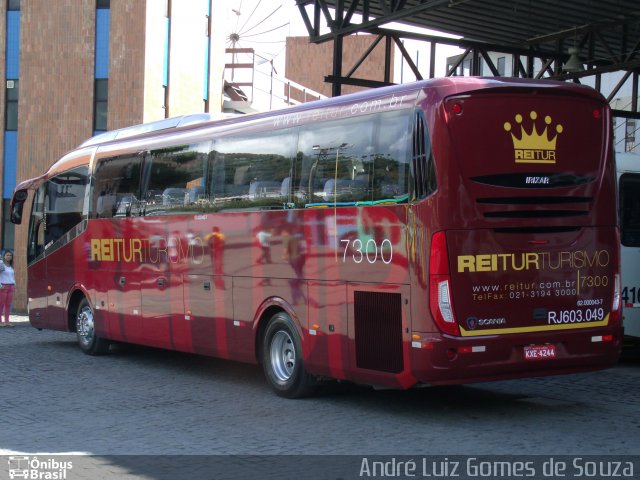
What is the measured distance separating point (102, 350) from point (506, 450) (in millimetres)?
9766

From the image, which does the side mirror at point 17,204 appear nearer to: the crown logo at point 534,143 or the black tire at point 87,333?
the black tire at point 87,333

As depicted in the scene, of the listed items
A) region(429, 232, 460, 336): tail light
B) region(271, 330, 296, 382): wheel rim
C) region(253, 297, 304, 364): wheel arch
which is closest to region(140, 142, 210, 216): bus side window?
region(253, 297, 304, 364): wheel arch

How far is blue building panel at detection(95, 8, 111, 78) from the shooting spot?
31.2 m

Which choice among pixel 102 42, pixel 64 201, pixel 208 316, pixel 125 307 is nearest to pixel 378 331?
pixel 208 316

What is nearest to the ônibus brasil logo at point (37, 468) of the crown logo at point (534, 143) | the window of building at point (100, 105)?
the crown logo at point (534, 143)

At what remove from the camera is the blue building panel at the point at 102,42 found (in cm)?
3116

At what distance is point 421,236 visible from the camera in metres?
9.78

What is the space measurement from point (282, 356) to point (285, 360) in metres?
0.06

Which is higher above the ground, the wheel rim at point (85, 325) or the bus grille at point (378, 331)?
the bus grille at point (378, 331)

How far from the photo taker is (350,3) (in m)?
20.4

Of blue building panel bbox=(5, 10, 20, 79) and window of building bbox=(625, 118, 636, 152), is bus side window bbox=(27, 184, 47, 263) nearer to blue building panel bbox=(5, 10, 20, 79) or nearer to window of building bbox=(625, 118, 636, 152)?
blue building panel bbox=(5, 10, 20, 79)

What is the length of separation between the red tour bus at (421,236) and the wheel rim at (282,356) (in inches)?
0.9

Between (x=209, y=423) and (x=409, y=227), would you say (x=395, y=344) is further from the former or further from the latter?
(x=209, y=423)

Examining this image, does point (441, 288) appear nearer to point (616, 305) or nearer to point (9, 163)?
point (616, 305)
